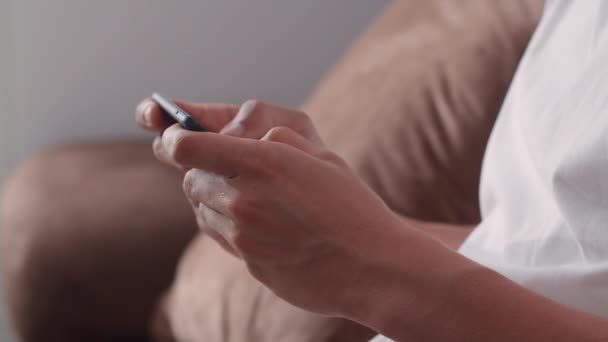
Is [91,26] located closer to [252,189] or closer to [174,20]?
[174,20]

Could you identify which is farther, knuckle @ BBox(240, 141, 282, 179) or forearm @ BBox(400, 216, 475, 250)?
forearm @ BBox(400, 216, 475, 250)

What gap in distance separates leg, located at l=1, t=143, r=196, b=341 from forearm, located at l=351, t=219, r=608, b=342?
731 mm

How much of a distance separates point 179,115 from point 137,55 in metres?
1.10

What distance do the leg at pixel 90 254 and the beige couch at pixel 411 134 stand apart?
16 centimetres

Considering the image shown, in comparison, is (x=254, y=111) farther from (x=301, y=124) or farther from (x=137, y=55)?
(x=137, y=55)

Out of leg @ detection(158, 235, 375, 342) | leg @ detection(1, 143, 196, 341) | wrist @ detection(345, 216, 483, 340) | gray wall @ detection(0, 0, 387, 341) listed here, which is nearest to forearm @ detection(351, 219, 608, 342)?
wrist @ detection(345, 216, 483, 340)

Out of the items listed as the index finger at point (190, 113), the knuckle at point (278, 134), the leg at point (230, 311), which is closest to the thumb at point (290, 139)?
the knuckle at point (278, 134)

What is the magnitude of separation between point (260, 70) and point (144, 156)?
366mm

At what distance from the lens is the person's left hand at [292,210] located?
1.59 feet

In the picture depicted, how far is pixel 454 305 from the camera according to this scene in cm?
49

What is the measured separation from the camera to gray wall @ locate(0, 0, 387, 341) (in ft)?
5.18

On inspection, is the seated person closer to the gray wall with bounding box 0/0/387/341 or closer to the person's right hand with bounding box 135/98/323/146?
the person's right hand with bounding box 135/98/323/146

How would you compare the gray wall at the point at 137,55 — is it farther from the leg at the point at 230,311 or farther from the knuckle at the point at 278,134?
the knuckle at the point at 278,134

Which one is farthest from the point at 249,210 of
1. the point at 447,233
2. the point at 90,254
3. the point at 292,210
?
the point at 90,254
